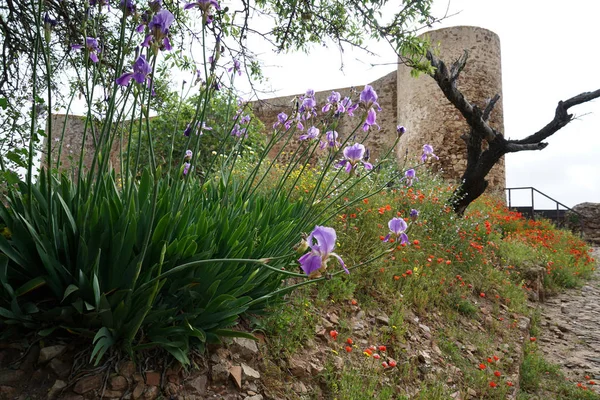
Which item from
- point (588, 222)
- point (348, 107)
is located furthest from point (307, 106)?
point (588, 222)

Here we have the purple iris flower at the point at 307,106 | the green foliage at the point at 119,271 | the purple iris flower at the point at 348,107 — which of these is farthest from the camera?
the purple iris flower at the point at 307,106

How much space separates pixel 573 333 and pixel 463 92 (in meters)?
7.49

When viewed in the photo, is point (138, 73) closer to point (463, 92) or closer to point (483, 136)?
point (483, 136)

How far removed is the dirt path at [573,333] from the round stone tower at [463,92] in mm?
4864

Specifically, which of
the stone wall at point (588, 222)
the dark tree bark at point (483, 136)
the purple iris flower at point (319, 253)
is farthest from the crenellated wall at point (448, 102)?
the purple iris flower at point (319, 253)

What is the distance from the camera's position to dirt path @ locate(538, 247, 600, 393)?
372 centimetres

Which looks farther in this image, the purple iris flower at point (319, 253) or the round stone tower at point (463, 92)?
the round stone tower at point (463, 92)

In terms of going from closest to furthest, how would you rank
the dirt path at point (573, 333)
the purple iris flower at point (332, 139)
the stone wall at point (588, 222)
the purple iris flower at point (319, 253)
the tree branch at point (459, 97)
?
1. the purple iris flower at point (319, 253)
2. the purple iris flower at point (332, 139)
3. the dirt path at point (573, 333)
4. the tree branch at point (459, 97)
5. the stone wall at point (588, 222)

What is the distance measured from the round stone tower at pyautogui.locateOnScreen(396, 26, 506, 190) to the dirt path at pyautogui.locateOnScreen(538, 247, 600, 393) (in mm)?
4864

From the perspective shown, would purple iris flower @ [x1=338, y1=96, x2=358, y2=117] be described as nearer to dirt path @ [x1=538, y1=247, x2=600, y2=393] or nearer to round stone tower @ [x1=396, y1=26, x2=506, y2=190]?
dirt path @ [x1=538, y1=247, x2=600, y2=393]

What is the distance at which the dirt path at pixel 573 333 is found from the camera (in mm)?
3725

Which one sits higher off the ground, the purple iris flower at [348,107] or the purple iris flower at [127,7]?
the purple iris flower at [127,7]

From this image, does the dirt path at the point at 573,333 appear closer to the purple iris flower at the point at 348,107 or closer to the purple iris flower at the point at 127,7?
the purple iris flower at the point at 348,107

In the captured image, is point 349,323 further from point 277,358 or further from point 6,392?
point 6,392
